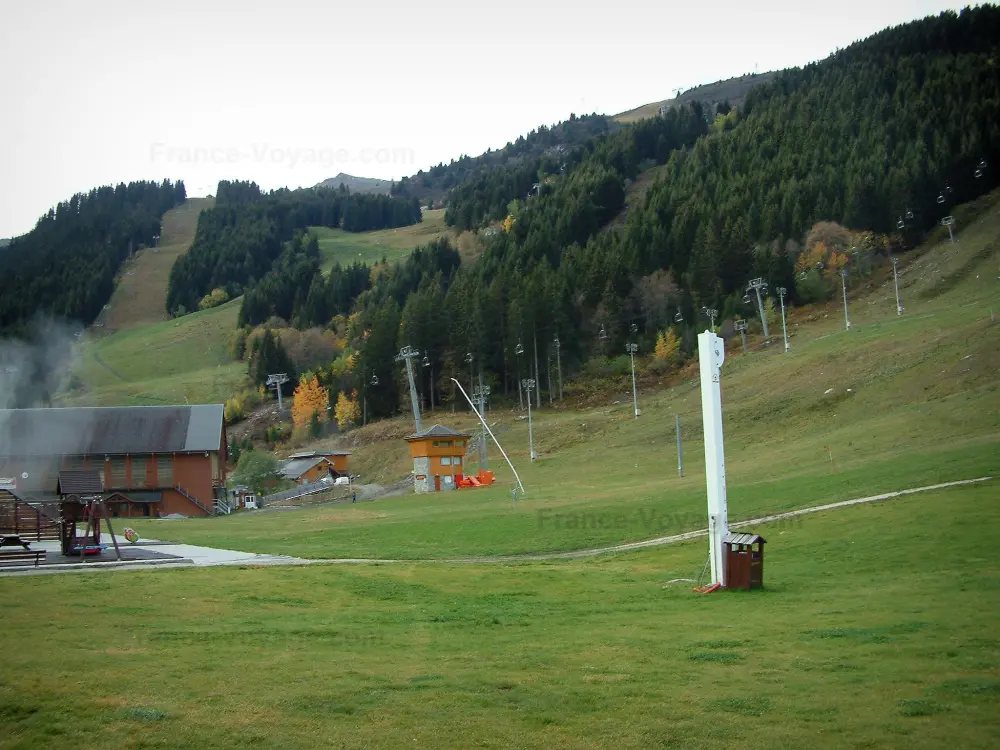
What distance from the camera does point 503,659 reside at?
48.5 ft

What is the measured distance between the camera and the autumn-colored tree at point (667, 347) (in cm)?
10838

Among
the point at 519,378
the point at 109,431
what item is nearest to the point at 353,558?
the point at 109,431

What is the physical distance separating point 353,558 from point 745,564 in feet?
44.3

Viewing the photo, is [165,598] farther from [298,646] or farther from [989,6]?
[989,6]

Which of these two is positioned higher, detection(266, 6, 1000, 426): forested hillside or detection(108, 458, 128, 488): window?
detection(266, 6, 1000, 426): forested hillside

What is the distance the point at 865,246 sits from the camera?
121m

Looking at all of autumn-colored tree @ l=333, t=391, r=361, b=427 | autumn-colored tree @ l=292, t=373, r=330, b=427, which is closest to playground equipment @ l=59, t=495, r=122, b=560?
autumn-colored tree @ l=333, t=391, r=361, b=427

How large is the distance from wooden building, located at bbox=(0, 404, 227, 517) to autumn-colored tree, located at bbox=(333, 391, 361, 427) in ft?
114

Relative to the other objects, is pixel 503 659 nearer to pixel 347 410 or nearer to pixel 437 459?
pixel 437 459

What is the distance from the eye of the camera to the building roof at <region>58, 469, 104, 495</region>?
96.9ft

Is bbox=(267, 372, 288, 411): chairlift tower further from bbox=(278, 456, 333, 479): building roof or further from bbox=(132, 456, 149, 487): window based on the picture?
bbox=(132, 456, 149, 487): window

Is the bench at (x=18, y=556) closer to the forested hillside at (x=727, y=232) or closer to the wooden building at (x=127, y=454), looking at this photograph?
the wooden building at (x=127, y=454)

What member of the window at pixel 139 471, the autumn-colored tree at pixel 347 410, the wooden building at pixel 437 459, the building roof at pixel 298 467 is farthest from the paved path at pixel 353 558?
the autumn-colored tree at pixel 347 410

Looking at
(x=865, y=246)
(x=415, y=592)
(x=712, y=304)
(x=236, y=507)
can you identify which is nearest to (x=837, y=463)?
(x=415, y=592)
